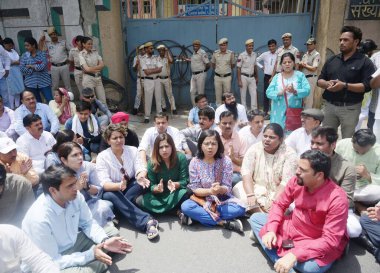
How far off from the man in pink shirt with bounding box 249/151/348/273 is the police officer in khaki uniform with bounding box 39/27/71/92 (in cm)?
642

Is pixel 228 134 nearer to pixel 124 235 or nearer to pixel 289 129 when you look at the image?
pixel 289 129

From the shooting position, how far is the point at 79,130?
5.05m

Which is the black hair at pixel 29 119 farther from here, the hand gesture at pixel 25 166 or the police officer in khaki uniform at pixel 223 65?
the police officer in khaki uniform at pixel 223 65

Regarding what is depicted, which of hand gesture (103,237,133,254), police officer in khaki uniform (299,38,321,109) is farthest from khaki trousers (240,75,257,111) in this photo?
hand gesture (103,237,133,254)

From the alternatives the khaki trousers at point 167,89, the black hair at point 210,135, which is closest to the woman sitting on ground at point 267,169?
the black hair at point 210,135

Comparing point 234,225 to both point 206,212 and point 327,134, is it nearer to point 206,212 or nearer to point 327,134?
point 206,212

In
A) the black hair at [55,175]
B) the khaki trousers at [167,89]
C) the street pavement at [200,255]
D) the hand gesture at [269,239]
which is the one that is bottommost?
the street pavement at [200,255]

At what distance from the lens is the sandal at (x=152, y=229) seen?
345 cm

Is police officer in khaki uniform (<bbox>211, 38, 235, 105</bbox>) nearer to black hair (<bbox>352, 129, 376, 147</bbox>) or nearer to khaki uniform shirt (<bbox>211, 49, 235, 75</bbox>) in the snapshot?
khaki uniform shirt (<bbox>211, 49, 235, 75</bbox>)

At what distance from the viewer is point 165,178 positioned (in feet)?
12.7

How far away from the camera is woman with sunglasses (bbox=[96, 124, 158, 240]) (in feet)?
11.8

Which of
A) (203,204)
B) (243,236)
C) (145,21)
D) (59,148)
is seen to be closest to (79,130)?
(59,148)

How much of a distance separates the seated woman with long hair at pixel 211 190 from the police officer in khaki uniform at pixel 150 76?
434 centimetres

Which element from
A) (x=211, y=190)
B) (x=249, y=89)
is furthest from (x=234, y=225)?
(x=249, y=89)
